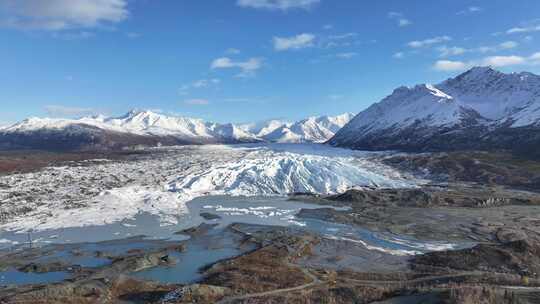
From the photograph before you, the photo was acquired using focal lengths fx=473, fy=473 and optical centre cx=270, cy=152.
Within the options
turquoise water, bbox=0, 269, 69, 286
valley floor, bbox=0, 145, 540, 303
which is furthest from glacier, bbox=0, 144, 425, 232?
turquoise water, bbox=0, 269, 69, 286

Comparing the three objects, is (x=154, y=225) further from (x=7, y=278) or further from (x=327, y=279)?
(x=327, y=279)

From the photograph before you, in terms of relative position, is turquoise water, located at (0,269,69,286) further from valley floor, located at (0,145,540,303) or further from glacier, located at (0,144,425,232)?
glacier, located at (0,144,425,232)

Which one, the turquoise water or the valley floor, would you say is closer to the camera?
the valley floor

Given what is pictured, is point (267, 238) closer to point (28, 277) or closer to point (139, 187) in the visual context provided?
point (28, 277)

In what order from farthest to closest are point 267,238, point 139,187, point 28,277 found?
point 139,187, point 267,238, point 28,277

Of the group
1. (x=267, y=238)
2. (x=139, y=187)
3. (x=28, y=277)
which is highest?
(x=139, y=187)

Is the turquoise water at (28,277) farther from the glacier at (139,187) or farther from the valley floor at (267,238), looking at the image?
the glacier at (139,187)

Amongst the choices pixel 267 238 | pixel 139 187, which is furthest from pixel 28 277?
pixel 139 187

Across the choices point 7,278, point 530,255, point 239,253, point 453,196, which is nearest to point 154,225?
point 239,253

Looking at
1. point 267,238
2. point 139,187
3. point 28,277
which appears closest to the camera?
point 28,277

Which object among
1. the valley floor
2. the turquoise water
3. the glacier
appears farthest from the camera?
the glacier
